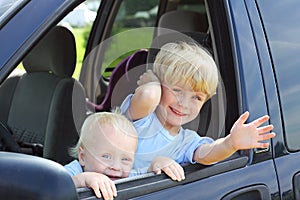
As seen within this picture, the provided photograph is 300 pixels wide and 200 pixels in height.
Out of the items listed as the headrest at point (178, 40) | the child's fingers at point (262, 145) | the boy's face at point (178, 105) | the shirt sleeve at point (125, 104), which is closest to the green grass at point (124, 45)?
the headrest at point (178, 40)

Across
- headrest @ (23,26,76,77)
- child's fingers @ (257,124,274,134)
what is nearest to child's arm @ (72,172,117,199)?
child's fingers @ (257,124,274,134)

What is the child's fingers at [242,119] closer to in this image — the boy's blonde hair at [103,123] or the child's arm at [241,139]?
the child's arm at [241,139]

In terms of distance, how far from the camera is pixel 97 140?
210 cm

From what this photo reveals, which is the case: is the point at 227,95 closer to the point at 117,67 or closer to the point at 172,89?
the point at 172,89

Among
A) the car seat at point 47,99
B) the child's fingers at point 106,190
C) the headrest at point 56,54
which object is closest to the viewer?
the child's fingers at point 106,190

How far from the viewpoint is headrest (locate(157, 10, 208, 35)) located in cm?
329

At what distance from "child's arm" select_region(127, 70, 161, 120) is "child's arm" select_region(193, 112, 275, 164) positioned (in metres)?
0.25

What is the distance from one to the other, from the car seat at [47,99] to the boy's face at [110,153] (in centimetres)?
86

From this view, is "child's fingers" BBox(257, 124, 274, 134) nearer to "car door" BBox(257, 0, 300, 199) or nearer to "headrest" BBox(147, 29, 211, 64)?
"car door" BBox(257, 0, 300, 199)

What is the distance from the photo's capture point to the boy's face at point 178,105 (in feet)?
7.48

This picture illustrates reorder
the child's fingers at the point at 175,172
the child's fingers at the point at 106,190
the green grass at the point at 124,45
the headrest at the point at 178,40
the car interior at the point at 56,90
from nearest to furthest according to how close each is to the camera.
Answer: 1. the child's fingers at the point at 106,190
2. the child's fingers at the point at 175,172
3. the headrest at the point at 178,40
4. the car interior at the point at 56,90
5. the green grass at the point at 124,45

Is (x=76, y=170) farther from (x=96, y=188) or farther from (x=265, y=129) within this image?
(x=265, y=129)

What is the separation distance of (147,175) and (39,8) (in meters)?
0.57

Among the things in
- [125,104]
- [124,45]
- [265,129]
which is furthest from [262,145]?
[124,45]
